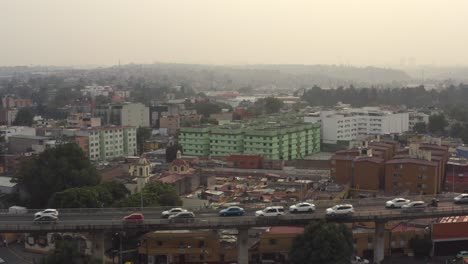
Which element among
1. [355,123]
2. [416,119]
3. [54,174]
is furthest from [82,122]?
[416,119]

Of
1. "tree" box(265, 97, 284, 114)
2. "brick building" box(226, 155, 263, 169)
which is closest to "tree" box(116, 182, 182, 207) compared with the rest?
"brick building" box(226, 155, 263, 169)

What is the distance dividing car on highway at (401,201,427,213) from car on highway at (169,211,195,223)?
158 inches

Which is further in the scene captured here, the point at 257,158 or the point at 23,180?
the point at 257,158

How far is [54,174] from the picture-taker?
52.6 feet

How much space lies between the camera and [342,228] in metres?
10.7

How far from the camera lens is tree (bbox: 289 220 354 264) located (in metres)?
10.3

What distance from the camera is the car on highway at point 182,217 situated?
1116 cm

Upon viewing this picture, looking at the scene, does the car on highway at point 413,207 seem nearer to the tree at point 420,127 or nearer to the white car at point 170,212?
the white car at point 170,212

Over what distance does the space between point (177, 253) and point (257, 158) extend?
911 cm

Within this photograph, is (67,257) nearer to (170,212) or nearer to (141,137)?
(170,212)

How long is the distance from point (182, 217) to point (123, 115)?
70.5ft

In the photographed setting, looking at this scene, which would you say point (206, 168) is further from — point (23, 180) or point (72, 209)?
point (72, 209)

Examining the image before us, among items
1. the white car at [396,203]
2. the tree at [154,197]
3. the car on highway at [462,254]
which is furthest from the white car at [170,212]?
the car on highway at [462,254]

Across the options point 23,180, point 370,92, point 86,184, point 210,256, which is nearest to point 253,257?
point 210,256
